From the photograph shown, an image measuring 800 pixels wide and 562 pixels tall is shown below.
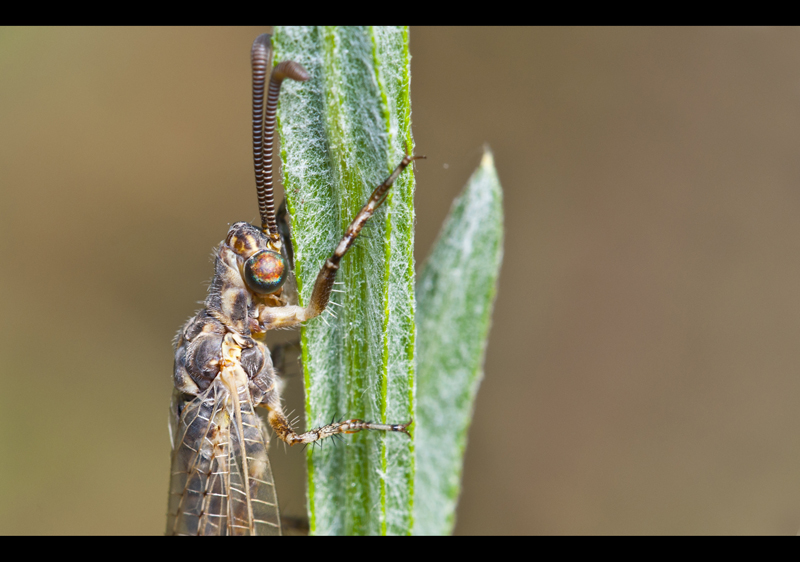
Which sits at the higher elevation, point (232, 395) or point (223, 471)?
point (232, 395)

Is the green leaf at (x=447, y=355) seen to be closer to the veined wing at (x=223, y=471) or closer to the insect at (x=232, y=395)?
the insect at (x=232, y=395)

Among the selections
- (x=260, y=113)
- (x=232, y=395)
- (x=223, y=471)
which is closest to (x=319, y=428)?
(x=232, y=395)

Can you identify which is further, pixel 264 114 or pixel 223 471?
pixel 223 471

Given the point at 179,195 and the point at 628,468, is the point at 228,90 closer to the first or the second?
the point at 179,195

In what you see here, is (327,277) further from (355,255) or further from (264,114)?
(264,114)

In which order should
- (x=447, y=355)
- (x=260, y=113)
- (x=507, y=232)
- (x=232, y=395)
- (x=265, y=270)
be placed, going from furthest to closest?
(x=507, y=232)
(x=232, y=395)
(x=265, y=270)
(x=447, y=355)
(x=260, y=113)

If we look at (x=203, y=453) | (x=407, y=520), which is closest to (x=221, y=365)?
(x=203, y=453)
